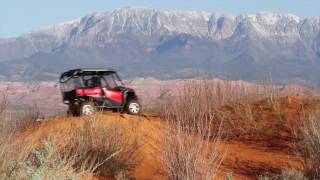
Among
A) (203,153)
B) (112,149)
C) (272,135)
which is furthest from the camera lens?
(272,135)

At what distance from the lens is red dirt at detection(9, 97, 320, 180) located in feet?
43.2

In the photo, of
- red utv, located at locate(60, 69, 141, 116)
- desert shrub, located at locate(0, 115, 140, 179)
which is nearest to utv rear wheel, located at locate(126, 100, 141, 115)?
red utv, located at locate(60, 69, 141, 116)

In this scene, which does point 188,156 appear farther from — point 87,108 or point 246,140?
point 87,108

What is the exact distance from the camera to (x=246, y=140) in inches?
718

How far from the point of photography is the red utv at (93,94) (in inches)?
732

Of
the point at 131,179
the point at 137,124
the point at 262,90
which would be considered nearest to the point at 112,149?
the point at 131,179

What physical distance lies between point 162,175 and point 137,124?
387 cm

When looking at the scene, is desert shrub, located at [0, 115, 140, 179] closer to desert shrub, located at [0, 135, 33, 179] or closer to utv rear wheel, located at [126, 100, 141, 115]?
desert shrub, located at [0, 135, 33, 179]

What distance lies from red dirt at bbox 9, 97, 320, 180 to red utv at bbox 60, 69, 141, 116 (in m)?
2.14

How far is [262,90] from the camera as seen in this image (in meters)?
23.4

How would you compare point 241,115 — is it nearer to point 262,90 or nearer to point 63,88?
point 262,90

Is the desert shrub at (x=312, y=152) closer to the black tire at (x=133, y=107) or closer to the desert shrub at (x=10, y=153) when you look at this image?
the desert shrub at (x=10, y=153)

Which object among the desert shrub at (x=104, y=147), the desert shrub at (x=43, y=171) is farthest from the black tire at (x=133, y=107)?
the desert shrub at (x=43, y=171)

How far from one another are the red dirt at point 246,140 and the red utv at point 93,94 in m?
2.14
